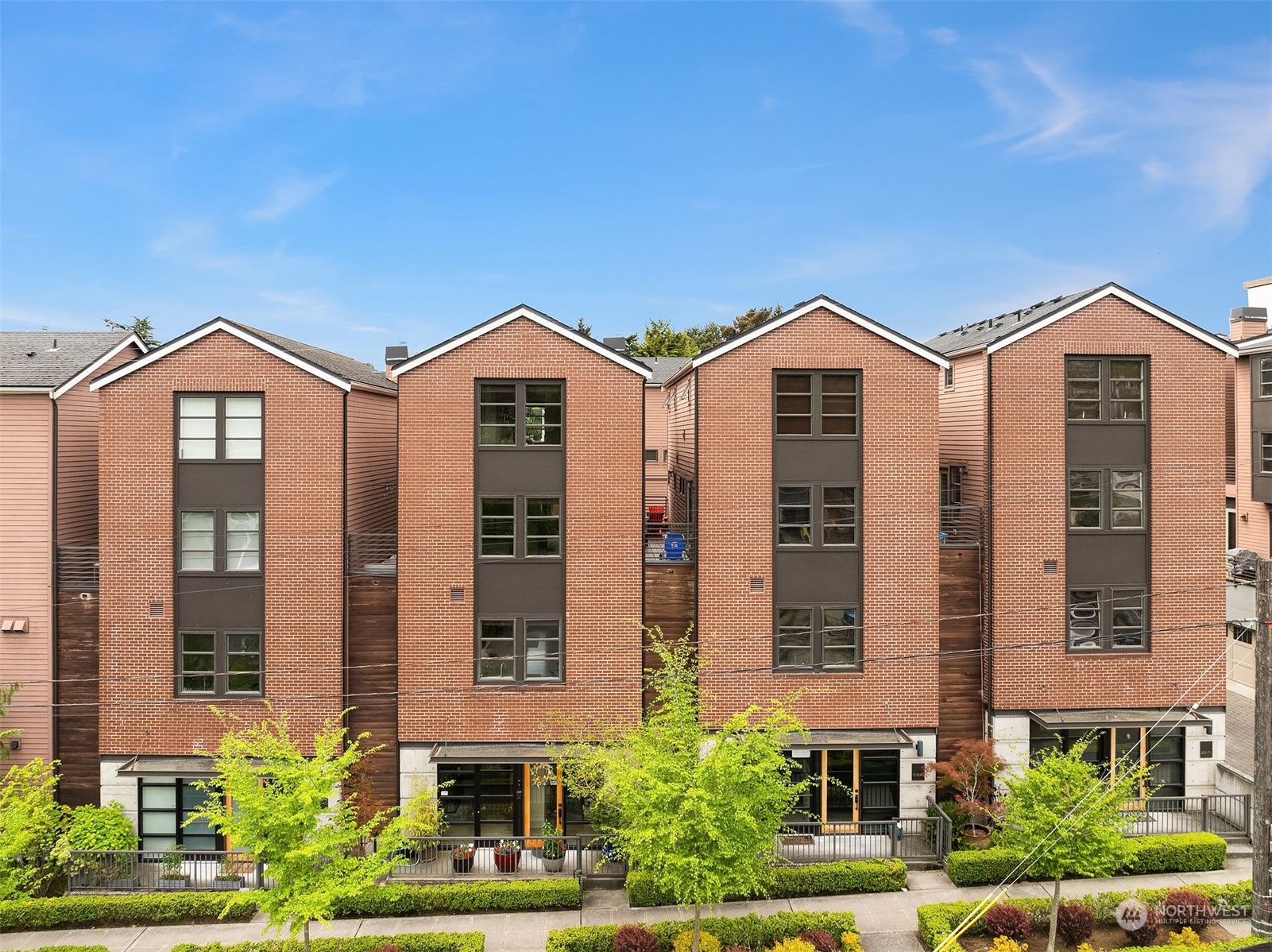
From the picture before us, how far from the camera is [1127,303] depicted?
70.9ft

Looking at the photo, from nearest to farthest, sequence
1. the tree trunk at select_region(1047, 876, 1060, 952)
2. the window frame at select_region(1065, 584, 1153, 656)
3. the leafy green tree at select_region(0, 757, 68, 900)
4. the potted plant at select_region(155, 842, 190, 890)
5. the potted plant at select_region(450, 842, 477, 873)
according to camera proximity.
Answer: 1. the tree trunk at select_region(1047, 876, 1060, 952)
2. the leafy green tree at select_region(0, 757, 68, 900)
3. the potted plant at select_region(155, 842, 190, 890)
4. the potted plant at select_region(450, 842, 477, 873)
5. the window frame at select_region(1065, 584, 1153, 656)

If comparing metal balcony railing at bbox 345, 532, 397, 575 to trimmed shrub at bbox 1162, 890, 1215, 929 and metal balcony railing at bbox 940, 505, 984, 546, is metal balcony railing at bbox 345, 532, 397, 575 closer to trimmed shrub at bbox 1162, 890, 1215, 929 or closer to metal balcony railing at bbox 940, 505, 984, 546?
metal balcony railing at bbox 940, 505, 984, 546

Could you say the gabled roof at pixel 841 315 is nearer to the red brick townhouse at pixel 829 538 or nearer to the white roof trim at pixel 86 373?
the red brick townhouse at pixel 829 538

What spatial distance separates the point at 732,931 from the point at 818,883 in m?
2.96

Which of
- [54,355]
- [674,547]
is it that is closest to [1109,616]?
[674,547]

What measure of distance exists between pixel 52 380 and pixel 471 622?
12.6 m

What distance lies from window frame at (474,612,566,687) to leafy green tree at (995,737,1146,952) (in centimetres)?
1045

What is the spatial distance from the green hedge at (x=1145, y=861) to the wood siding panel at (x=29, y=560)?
73.2 feet

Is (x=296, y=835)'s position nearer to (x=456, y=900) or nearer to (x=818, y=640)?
(x=456, y=900)

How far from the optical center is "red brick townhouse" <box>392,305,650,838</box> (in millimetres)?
20812

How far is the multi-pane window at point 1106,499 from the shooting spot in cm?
2166

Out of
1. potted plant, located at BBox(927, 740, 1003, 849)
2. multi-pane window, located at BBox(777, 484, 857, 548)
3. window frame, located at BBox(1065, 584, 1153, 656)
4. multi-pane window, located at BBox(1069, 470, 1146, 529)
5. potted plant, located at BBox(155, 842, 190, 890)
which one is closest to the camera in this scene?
potted plant, located at BBox(155, 842, 190, 890)

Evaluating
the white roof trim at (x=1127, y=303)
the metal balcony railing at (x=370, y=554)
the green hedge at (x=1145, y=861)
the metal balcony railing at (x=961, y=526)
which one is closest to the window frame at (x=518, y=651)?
the metal balcony railing at (x=370, y=554)

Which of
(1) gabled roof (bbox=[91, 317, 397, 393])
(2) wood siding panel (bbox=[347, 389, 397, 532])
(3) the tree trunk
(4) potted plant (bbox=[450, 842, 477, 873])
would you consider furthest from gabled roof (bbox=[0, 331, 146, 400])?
(3) the tree trunk
